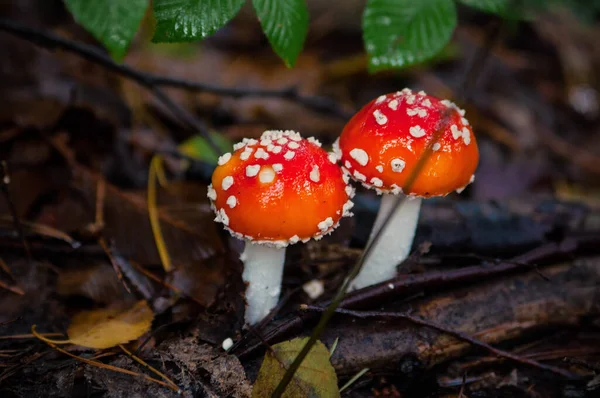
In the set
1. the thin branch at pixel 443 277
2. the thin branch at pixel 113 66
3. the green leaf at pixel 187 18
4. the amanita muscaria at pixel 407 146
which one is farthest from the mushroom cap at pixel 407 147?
the thin branch at pixel 113 66

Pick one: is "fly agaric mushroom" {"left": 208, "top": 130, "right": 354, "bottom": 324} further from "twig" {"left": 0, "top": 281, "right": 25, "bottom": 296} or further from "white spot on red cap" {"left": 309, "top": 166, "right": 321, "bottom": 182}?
"twig" {"left": 0, "top": 281, "right": 25, "bottom": 296}

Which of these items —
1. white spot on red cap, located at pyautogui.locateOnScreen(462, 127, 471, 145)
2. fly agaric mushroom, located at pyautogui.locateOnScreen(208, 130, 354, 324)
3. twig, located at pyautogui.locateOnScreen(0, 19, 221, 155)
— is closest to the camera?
fly agaric mushroom, located at pyautogui.locateOnScreen(208, 130, 354, 324)

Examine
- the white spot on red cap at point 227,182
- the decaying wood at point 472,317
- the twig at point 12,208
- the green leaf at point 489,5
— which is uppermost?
the green leaf at point 489,5

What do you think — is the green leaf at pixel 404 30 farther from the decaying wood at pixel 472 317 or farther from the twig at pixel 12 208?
the twig at pixel 12 208

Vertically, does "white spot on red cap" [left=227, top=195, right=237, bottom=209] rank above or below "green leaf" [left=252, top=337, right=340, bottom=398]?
above

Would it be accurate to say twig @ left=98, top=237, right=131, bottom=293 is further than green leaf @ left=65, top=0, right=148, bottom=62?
Yes

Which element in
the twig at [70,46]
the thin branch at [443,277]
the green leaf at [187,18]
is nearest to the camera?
the green leaf at [187,18]

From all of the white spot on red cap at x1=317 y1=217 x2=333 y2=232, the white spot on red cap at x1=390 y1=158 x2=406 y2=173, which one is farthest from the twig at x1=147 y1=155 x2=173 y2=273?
the white spot on red cap at x1=390 y1=158 x2=406 y2=173

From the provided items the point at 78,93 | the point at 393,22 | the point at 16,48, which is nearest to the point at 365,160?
the point at 393,22
